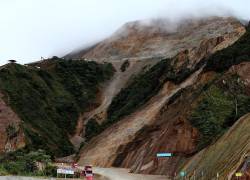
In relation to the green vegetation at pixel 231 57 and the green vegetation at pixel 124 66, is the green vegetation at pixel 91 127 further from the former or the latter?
the green vegetation at pixel 231 57

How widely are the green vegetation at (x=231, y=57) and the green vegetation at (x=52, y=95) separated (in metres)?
35.3

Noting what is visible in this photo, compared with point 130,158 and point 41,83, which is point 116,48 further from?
point 130,158

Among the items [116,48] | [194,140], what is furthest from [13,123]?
[116,48]

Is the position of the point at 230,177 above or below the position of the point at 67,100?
below

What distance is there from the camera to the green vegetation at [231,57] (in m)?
67.8

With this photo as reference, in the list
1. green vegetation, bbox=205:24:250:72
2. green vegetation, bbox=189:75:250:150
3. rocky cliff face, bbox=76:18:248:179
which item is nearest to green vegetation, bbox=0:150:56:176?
rocky cliff face, bbox=76:18:248:179

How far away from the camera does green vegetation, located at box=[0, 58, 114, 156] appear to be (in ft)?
351

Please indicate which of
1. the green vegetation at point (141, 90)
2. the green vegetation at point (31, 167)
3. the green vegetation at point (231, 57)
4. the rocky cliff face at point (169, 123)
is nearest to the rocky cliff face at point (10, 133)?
the rocky cliff face at point (169, 123)

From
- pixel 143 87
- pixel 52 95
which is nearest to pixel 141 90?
pixel 143 87

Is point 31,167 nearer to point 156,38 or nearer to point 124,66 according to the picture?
point 124,66

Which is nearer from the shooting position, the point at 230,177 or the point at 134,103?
the point at 230,177

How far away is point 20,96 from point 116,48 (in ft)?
192

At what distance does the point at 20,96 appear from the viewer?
115500 mm

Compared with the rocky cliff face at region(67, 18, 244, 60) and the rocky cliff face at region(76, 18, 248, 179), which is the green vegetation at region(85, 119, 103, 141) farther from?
the rocky cliff face at region(67, 18, 244, 60)
